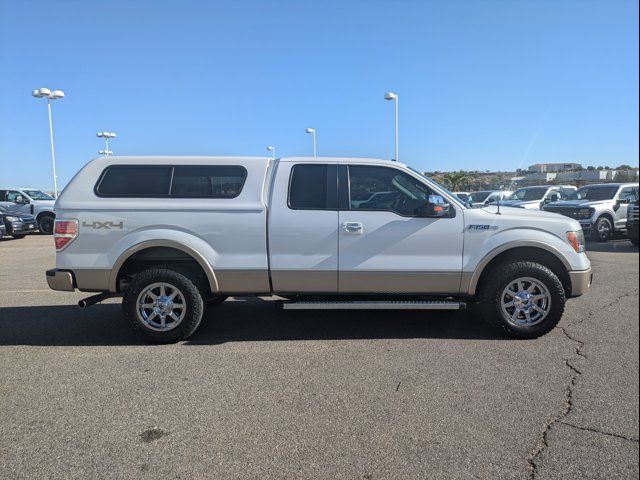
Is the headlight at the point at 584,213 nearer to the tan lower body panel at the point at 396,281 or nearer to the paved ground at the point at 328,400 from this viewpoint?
the paved ground at the point at 328,400

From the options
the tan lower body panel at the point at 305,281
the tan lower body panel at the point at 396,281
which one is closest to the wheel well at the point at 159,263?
the tan lower body panel at the point at 305,281

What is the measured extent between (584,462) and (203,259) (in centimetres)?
365

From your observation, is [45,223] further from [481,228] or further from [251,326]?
[481,228]

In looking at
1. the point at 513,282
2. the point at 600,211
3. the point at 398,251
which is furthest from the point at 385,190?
the point at 600,211

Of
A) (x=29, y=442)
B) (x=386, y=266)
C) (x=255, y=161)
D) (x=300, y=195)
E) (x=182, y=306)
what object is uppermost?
(x=255, y=161)

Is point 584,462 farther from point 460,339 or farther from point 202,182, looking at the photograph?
point 202,182

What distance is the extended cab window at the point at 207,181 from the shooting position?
16.4 ft

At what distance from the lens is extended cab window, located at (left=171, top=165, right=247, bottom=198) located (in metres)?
5.00

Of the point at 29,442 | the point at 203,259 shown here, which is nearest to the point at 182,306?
the point at 203,259

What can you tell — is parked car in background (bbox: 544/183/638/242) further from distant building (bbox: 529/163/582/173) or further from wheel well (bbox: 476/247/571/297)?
distant building (bbox: 529/163/582/173)

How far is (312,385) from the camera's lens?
3875 mm

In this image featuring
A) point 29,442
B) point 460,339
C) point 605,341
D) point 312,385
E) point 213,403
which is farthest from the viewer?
point 460,339

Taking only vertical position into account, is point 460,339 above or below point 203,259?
below

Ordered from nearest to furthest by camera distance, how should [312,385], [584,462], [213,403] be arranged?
[584,462]
[213,403]
[312,385]
